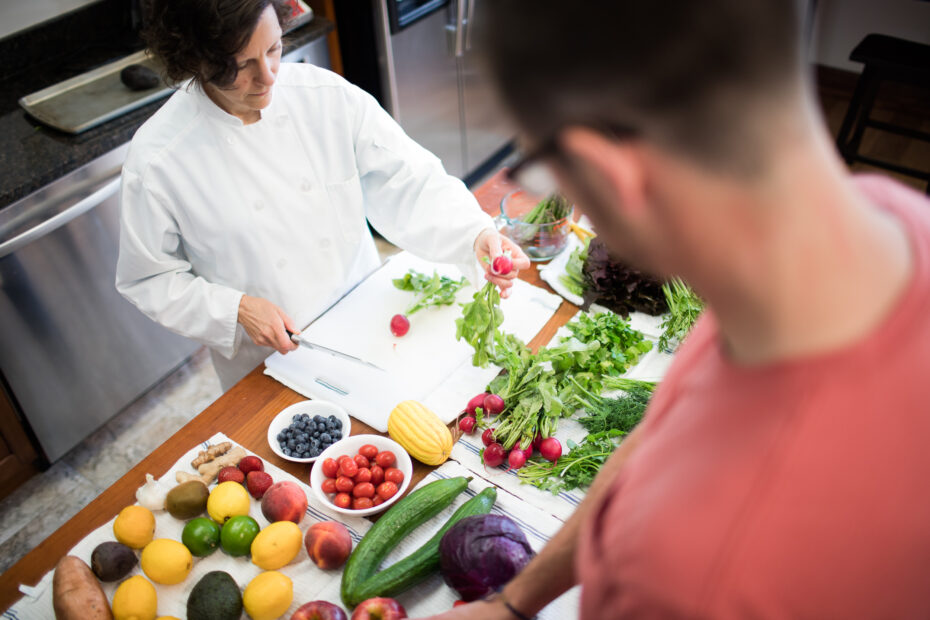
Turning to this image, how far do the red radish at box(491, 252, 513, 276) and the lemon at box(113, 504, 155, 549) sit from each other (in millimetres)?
884

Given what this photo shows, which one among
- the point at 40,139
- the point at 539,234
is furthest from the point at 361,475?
the point at 40,139

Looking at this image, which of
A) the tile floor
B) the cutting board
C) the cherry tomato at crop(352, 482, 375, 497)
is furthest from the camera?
the tile floor

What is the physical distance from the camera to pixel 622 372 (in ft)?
5.30

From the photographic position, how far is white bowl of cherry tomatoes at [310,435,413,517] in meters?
1.36

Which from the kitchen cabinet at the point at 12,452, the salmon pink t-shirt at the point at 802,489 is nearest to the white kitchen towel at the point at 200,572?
the salmon pink t-shirt at the point at 802,489

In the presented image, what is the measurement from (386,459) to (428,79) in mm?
2523

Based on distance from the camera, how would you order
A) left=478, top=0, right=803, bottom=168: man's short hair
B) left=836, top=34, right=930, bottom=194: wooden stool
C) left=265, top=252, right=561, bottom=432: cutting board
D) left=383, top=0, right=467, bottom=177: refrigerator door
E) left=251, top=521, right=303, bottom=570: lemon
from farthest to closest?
left=383, top=0, right=467, bottom=177: refrigerator door → left=836, top=34, right=930, bottom=194: wooden stool → left=265, top=252, right=561, bottom=432: cutting board → left=251, top=521, right=303, bottom=570: lemon → left=478, top=0, right=803, bottom=168: man's short hair

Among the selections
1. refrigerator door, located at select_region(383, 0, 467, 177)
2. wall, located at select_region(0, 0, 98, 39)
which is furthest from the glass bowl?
wall, located at select_region(0, 0, 98, 39)

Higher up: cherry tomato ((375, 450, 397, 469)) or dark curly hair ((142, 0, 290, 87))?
dark curly hair ((142, 0, 290, 87))

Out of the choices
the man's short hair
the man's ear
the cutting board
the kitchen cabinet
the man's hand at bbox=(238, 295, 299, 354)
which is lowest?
the kitchen cabinet

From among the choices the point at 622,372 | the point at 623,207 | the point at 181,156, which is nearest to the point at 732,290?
the point at 623,207

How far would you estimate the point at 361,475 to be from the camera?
1.38 metres

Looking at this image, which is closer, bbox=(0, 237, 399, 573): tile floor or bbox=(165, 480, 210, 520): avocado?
bbox=(165, 480, 210, 520): avocado

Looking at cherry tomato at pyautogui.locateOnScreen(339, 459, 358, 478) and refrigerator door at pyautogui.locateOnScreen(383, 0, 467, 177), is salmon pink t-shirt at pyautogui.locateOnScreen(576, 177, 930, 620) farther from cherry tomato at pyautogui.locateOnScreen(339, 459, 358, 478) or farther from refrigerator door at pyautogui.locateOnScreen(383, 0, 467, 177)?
refrigerator door at pyautogui.locateOnScreen(383, 0, 467, 177)
